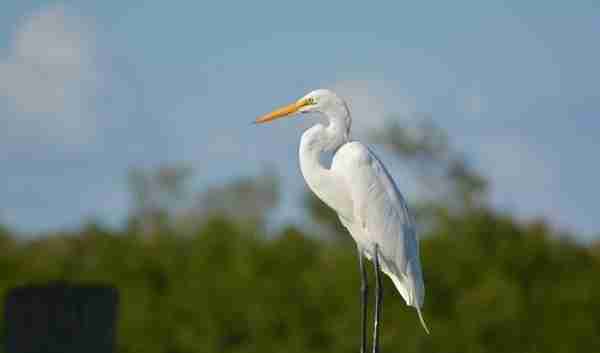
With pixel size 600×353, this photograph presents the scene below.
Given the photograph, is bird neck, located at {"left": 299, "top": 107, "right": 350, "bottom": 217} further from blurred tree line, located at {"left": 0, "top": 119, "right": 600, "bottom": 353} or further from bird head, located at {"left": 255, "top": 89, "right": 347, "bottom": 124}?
blurred tree line, located at {"left": 0, "top": 119, "right": 600, "bottom": 353}

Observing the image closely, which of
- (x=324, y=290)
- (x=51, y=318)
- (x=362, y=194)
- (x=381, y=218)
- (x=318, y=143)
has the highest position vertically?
(x=318, y=143)

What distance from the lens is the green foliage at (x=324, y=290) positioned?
1346 centimetres

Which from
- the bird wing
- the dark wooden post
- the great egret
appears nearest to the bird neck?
the great egret

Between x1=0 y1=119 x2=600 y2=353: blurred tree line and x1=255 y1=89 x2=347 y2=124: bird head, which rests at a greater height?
x1=255 y1=89 x2=347 y2=124: bird head

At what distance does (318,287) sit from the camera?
13.6m

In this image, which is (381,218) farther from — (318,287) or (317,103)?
(318,287)

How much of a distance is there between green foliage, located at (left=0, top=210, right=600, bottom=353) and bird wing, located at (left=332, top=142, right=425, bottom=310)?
8011 mm

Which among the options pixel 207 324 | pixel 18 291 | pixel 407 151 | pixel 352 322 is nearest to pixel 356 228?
pixel 18 291

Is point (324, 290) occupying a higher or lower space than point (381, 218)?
lower

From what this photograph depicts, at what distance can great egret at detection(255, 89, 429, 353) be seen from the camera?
Answer: 179 inches

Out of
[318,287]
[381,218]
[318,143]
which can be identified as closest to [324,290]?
[318,287]

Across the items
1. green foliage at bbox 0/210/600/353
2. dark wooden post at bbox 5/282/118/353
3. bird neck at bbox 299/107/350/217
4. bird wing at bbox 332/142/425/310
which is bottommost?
green foliage at bbox 0/210/600/353

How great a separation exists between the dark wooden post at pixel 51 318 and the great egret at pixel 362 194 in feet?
3.16

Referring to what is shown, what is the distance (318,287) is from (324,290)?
84mm
